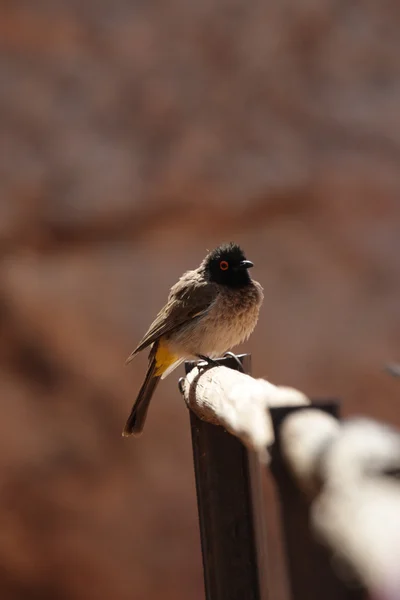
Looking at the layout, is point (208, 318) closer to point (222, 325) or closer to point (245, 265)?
point (222, 325)

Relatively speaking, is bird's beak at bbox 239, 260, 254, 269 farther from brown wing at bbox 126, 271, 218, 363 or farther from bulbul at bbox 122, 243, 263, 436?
brown wing at bbox 126, 271, 218, 363

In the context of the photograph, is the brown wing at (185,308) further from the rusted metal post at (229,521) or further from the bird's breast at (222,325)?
the rusted metal post at (229,521)

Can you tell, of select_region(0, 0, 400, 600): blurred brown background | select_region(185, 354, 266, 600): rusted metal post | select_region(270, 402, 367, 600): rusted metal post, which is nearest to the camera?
select_region(270, 402, 367, 600): rusted metal post

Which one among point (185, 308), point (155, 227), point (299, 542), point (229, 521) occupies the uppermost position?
point (155, 227)

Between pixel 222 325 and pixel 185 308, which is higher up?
pixel 185 308

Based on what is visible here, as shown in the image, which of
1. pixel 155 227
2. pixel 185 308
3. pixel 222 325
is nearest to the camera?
pixel 222 325

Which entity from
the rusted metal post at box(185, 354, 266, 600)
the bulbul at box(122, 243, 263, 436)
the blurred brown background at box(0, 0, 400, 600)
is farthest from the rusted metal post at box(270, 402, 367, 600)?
the blurred brown background at box(0, 0, 400, 600)

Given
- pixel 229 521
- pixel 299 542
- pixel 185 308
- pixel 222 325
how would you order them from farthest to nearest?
pixel 185 308, pixel 222 325, pixel 229 521, pixel 299 542

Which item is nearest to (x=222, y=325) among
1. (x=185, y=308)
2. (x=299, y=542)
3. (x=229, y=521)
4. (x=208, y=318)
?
(x=208, y=318)

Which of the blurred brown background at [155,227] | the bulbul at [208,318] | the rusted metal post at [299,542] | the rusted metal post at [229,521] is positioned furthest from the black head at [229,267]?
the blurred brown background at [155,227]
